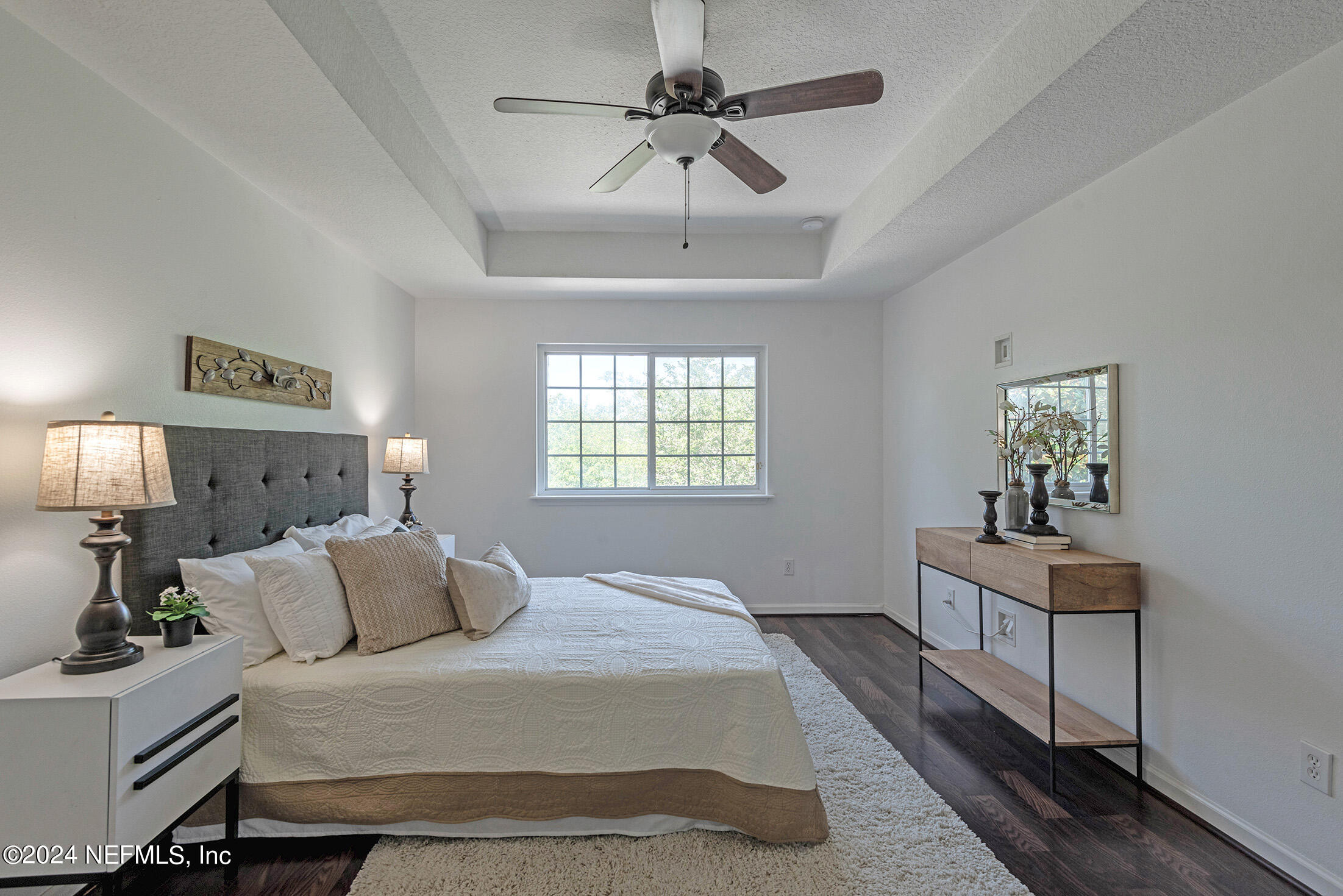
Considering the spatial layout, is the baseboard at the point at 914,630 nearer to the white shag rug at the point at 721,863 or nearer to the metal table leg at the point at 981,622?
the metal table leg at the point at 981,622

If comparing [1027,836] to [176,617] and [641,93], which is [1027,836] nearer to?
[176,617]

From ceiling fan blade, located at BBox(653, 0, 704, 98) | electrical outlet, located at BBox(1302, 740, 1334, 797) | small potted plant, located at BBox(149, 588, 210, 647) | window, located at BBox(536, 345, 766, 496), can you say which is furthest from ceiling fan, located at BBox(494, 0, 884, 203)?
window, located at BBox(536, 345, 766, 496)

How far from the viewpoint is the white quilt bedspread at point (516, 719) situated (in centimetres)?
186

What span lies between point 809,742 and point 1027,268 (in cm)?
240

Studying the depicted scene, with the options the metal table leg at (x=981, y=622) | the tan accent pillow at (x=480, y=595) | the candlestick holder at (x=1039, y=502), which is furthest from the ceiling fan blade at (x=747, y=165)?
the metal table leg at (x=981, y=622)

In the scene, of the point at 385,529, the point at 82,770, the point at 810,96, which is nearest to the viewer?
the point at 82,770

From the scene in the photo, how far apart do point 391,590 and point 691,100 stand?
6.29 feet

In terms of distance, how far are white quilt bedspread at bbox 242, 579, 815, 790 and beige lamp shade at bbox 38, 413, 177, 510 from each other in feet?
2.30

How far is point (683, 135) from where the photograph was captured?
1.90 m

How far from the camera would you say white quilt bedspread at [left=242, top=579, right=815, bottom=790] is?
Answer: 186 centimetres

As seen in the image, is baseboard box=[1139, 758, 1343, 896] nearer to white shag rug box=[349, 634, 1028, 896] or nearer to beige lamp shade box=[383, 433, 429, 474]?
white shag rug box=[349, 634, 1028, 896]

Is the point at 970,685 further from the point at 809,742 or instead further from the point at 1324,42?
the point at 1324,42

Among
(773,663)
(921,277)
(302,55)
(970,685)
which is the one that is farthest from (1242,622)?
(302,55)

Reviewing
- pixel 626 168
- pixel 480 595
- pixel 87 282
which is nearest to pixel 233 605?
pixel 480 595
